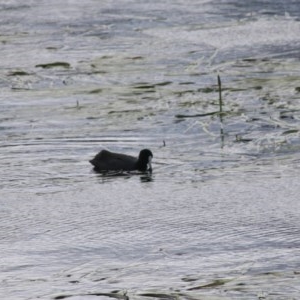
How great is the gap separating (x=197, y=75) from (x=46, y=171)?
4368mm

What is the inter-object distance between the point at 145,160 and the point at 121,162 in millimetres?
227

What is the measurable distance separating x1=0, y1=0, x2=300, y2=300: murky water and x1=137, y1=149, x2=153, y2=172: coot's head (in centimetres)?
9

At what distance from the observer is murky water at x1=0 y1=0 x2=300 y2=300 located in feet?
25.9

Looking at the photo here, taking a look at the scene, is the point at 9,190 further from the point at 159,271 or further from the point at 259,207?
the point at 159,271

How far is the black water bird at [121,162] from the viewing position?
11055 millimetres

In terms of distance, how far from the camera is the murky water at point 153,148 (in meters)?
7.90

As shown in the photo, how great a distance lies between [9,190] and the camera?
34.2 feet

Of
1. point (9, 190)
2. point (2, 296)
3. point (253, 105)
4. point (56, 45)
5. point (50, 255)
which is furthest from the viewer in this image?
point (56, 45)

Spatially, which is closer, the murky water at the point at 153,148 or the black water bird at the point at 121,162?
the murky water at the point at 153,148

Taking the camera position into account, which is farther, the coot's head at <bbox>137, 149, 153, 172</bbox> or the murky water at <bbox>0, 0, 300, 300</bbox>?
the coot's head at <bbox>137, 149, 153, 172</bbox>

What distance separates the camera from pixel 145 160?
1112 cm

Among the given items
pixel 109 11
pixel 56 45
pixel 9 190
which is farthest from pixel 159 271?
pixel 109 11

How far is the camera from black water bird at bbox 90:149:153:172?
11.1 meters

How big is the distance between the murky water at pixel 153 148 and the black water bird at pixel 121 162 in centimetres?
10
